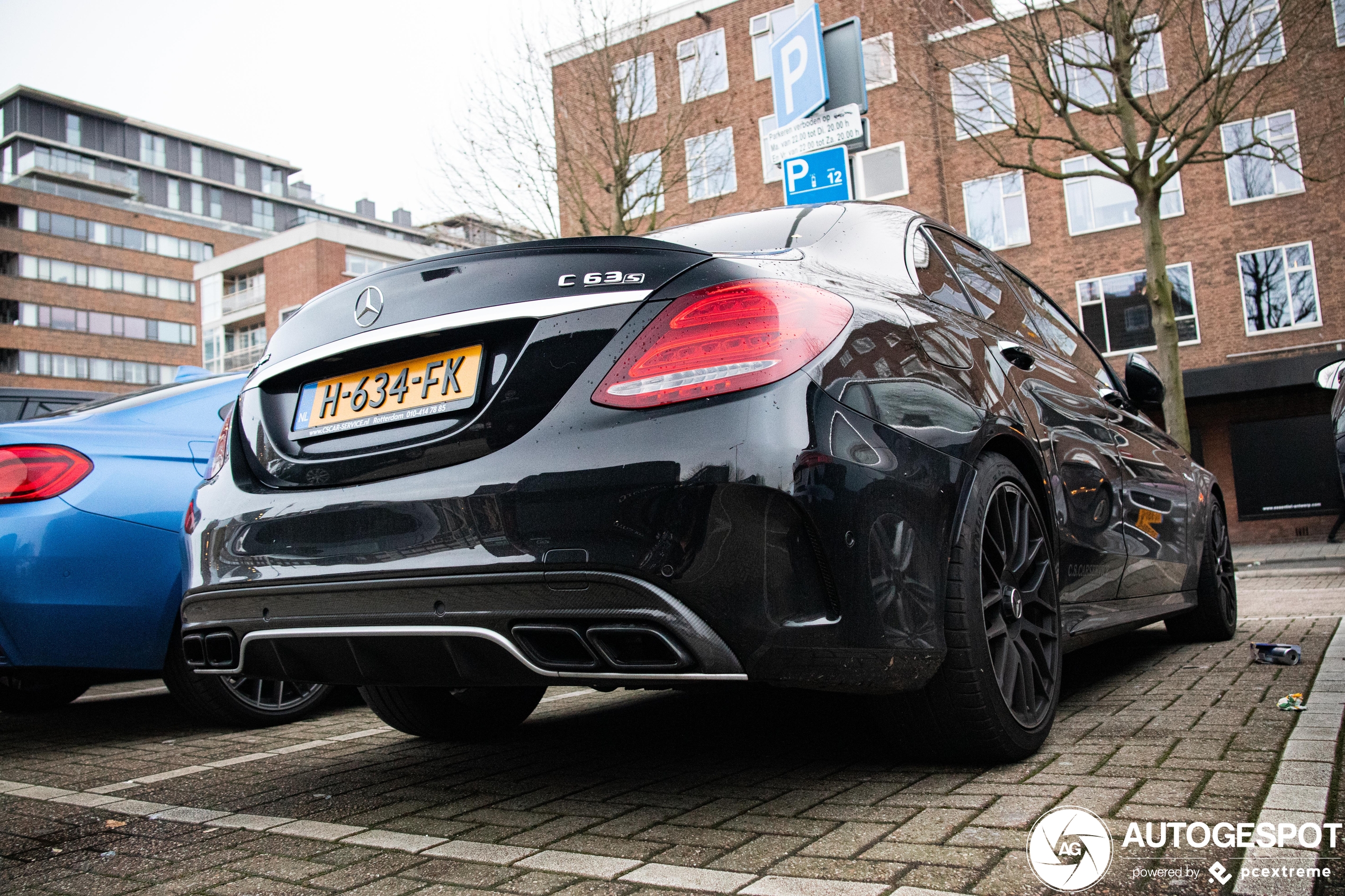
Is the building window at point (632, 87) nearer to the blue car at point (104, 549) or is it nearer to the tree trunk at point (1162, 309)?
the tree trunk at point (1162, 309)

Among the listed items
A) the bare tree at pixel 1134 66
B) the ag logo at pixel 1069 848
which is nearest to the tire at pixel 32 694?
the ag logo at pixel 1069 848

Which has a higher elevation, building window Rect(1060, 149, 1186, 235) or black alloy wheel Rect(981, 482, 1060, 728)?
building window Rect(1060, 149, 1186, 235)

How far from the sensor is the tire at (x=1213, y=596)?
496 centimetres

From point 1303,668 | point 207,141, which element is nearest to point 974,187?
point 1303,668

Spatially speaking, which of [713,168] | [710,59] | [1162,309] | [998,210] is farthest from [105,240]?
[1162,309]

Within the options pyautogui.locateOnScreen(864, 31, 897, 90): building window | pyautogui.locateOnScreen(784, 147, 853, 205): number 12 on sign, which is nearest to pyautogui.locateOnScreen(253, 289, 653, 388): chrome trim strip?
pyautogui.locateOnScreen(784, 147, 853, 205): number 12 on sign

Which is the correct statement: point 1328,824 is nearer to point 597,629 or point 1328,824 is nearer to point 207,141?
point 597,629

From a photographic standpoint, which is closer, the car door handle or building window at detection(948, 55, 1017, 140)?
the car door handle

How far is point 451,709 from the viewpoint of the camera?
3.68m

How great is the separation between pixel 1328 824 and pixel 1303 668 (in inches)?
90.2

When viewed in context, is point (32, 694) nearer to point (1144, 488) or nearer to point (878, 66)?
point (1144, 488)

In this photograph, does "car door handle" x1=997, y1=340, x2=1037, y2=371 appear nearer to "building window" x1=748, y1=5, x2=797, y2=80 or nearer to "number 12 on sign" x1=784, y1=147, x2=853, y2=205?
"number 12 on sign" x1=784, y1=147, x2=853, y2=205

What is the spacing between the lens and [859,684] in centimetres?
226

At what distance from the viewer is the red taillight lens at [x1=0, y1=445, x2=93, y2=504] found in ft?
12.4
